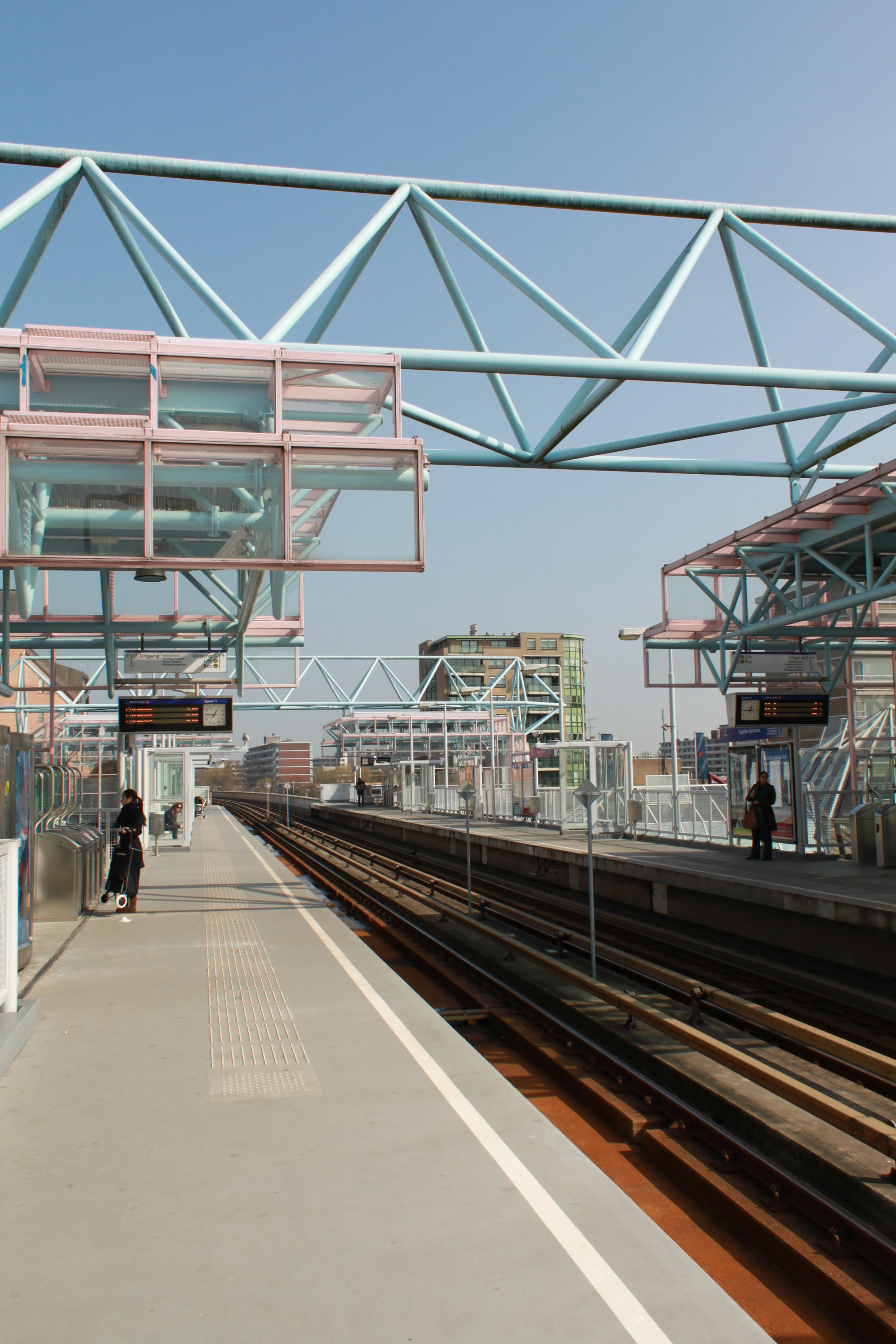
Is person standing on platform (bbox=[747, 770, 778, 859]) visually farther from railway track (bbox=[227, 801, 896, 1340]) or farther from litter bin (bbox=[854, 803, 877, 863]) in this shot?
railway track (bbox=[227, 801, 896, 1340])

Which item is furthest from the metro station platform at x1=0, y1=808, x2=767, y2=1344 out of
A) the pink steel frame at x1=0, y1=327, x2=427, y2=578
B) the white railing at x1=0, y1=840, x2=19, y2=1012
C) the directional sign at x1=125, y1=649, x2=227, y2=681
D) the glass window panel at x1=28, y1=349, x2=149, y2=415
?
the directional sign at x1=125, y1=649, x2=227, y2=681

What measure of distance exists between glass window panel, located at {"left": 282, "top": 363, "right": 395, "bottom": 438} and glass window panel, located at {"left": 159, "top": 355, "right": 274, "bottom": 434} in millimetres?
192

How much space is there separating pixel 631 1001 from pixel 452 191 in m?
7.36

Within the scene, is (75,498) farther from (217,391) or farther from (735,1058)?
(735,1058)

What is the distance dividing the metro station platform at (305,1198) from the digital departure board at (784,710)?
1152 cm

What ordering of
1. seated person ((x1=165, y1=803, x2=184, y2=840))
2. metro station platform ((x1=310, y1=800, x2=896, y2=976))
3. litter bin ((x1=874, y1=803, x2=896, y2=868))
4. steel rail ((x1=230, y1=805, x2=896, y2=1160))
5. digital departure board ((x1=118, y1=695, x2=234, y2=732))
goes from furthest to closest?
seated person ((x1=165, y1=803, x2=184, y2=840))
digital departure board ((x1=118, y1=695, x2=234, y2=732))
litter bin ((x1=874, y1=803, x2=896, y2=868))
metro station platform ((x1=310, y1=800, x2=896, y2=976))
steel rail ((x1=230, y1=805, x2=896, y2=1160))

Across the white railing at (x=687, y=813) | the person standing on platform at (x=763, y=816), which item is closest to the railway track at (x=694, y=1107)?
the person standing on platform at (x=763, y=816)

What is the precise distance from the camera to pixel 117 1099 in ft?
21.1

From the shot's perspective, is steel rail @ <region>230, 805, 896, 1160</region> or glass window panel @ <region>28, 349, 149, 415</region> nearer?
steel rail @ <region>230, 805, 896, 1160</region>

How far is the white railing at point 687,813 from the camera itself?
23250 millimetres

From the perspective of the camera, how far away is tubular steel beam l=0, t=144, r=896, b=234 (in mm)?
7539

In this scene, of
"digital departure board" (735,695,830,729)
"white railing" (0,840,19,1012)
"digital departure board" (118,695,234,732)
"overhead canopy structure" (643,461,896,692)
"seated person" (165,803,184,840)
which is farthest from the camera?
"seated person" (165,803,184,840)

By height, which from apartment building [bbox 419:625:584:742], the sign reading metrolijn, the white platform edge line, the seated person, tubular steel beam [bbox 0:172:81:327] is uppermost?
apartment building [bbox 419:625:584:742]

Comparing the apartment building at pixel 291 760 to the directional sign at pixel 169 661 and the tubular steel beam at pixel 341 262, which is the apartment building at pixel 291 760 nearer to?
the directional sign at pixel 169 661
